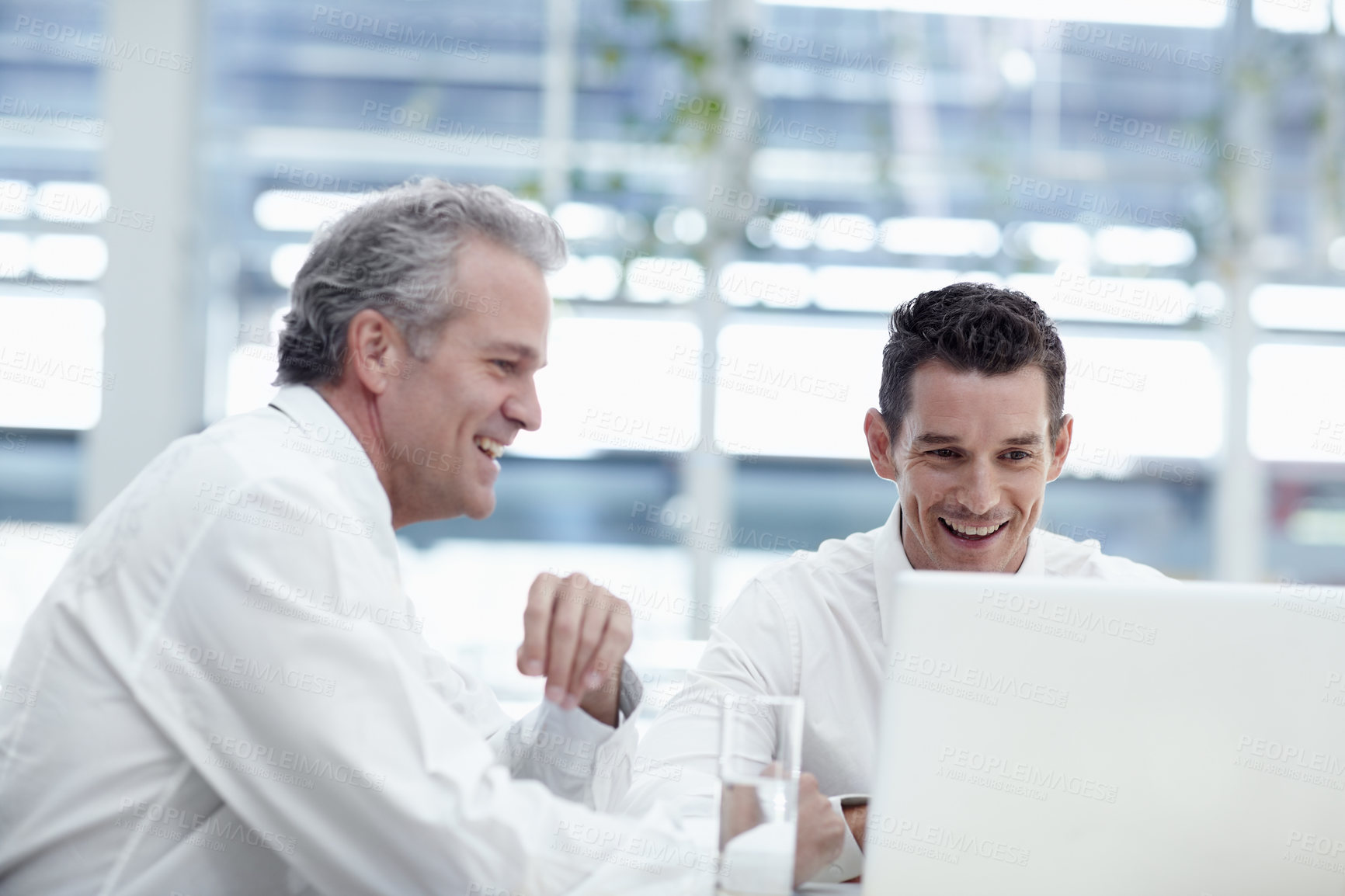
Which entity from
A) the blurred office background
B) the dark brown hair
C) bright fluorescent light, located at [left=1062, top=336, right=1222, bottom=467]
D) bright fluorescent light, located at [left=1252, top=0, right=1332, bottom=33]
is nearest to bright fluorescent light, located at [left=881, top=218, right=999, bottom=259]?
the blurred office background

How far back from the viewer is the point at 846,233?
3.18 m

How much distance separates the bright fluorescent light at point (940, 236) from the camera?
3184mm

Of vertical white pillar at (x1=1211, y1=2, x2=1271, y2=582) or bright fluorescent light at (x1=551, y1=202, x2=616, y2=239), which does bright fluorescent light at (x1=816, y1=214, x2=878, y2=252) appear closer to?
bright fluorescent light at (x1=551, y1=202, x2=616, y2=239)

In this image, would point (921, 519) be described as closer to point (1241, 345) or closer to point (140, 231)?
point (1241, 345)

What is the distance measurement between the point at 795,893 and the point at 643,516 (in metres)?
1.95

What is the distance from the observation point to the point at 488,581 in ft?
10.3

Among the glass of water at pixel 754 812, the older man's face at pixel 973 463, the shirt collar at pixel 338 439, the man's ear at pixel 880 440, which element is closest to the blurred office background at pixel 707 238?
the man's ear at pixel 880 440

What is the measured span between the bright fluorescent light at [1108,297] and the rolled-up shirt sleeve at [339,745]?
240cm

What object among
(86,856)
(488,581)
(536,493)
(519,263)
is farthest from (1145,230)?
(86,856)

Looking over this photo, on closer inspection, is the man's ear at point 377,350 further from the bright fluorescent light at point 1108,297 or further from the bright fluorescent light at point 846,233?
the bright fluorescent light at point 1108,297

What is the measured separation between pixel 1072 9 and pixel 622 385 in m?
1.62

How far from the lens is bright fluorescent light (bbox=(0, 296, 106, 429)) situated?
302 centimetres

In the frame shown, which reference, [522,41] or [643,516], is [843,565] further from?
[522,41]

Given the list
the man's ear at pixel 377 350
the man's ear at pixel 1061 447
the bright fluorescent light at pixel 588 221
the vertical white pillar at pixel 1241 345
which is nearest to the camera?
the man's ear at pixel 377 350
